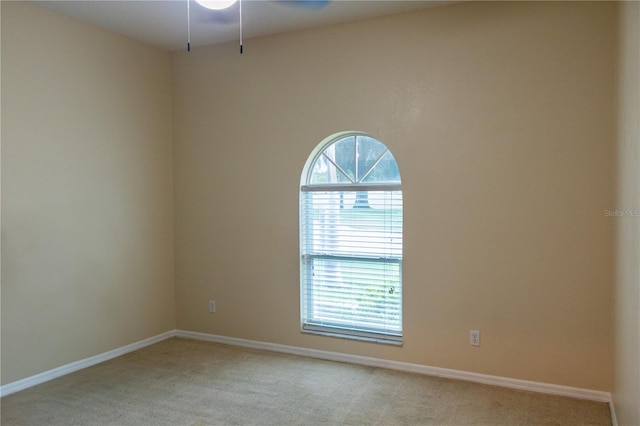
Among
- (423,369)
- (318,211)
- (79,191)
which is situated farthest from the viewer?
(318,211)

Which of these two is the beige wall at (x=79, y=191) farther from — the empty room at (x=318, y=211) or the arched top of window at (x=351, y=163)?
the arched top of window at (x=351, y=163)

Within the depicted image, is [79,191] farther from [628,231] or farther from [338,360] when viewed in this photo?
[628,231]

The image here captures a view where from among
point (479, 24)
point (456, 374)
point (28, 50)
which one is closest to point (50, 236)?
point (28, 50)

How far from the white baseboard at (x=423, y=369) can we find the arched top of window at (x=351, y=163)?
1.47 meters

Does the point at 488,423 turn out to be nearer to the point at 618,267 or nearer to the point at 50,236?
the point at 618,267

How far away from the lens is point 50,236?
3641mm

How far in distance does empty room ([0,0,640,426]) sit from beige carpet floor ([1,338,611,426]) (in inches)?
0.9

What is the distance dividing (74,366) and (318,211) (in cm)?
236

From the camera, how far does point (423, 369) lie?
3.72 m

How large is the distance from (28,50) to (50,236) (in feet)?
4.53

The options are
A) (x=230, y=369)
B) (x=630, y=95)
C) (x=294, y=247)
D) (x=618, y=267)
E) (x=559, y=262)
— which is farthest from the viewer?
(x=294, y=247)

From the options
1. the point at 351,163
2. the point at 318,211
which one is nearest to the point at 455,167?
the point at 351,163

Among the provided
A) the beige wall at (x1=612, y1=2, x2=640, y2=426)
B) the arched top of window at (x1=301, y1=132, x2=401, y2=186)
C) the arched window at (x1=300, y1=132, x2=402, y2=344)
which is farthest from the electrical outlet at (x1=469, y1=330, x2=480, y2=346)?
the arched top of window at (x1=301, y1=132, x2=401, y2=186)

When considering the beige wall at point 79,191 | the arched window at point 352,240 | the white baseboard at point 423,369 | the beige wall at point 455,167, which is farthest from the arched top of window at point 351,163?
the beige wall at point 79,191
